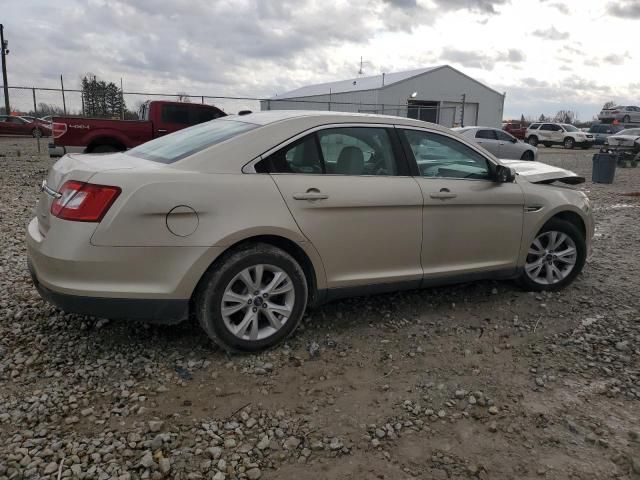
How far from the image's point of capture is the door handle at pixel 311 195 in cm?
338

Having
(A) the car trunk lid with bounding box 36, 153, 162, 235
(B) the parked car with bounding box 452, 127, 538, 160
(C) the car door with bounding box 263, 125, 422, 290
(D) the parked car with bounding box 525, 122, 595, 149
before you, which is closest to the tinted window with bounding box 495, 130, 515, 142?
(B) the parked car with bounding box 452, 127, 538, 160

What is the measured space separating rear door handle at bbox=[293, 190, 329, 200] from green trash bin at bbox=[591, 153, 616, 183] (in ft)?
41.7

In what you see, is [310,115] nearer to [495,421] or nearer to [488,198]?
[488,198]

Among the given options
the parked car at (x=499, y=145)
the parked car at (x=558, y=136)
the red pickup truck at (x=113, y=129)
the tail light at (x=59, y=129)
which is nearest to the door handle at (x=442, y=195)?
the red pickup truck at (x=113, y=129)

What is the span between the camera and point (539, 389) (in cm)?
316

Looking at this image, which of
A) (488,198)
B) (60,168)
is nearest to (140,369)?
(60,168)

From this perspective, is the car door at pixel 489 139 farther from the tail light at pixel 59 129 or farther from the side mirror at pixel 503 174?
the side mirror at pixel 503 174

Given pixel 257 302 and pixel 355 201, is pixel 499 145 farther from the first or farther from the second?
pixel 257 302

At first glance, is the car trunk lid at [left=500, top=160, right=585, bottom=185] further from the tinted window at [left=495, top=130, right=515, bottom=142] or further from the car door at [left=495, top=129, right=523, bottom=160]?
the tinted window at [left=495, top=130, right=515, bottom=142]

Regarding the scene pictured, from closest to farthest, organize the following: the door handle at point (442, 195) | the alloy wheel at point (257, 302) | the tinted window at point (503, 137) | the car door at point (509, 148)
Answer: the alloy wheel at point (257, 302)
the door handle at point (442, 195)
the car door at point (509, 148)
the tinted window at point (503, 137)

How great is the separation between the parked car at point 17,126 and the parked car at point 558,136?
90.7 ft

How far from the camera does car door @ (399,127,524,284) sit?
13.0 feet

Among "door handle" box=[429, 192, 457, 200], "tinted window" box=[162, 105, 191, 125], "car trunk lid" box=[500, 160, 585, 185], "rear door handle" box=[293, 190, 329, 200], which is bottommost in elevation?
"door handle" box=[429, 192, 457, 200]

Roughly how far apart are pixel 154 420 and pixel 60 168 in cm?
176
